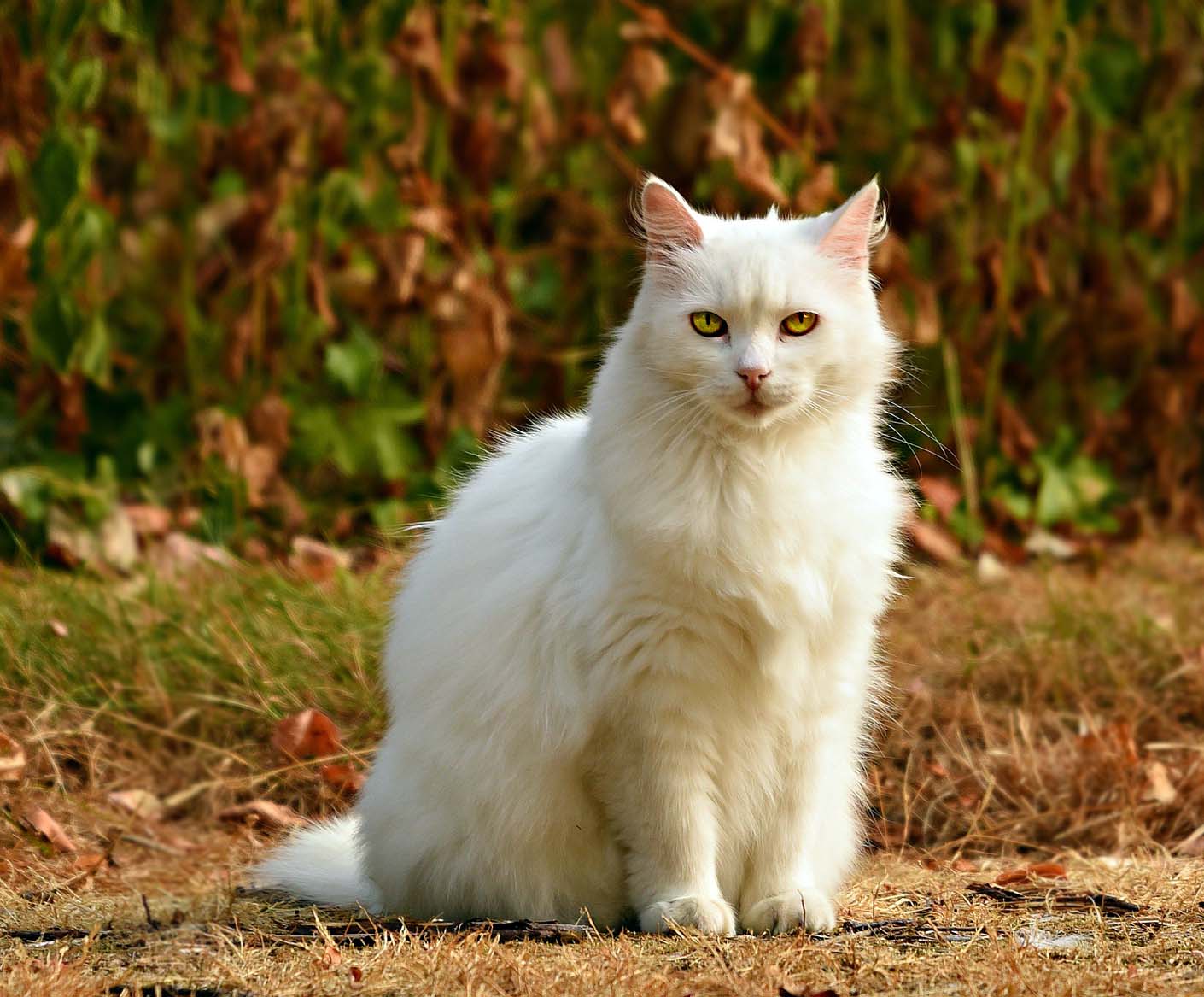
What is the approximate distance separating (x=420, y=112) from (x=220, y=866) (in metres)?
2.89

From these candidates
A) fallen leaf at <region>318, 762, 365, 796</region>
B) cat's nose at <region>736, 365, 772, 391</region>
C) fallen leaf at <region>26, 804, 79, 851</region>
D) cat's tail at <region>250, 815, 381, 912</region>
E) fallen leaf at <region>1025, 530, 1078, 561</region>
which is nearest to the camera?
cat's nose at <region>736, 365, 772, 391</region>

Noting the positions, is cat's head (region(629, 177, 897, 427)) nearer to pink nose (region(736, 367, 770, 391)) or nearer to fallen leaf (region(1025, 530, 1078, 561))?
pink nose (region(736, 367, 770, 391))

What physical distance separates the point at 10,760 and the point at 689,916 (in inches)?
68.5

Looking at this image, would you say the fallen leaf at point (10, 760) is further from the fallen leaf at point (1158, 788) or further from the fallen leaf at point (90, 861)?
the fallen leaf at point (1158, 788)

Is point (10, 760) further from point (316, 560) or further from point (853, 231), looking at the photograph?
point (853, 231)

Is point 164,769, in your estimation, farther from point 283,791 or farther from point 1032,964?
point 1032,964

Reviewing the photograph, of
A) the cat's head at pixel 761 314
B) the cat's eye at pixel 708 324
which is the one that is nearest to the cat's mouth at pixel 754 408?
the cat's head at pixel 761 314

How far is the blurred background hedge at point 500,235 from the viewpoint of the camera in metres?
5.16

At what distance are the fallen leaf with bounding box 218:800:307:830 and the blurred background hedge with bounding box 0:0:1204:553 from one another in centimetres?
141

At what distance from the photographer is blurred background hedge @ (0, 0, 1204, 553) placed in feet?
16.9

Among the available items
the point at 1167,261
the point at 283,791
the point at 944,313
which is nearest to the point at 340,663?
the point at 283,791

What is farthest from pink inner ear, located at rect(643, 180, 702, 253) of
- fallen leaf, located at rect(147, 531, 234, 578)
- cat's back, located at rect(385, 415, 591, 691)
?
fallen leaf, located at rect(147, 531, 234, 578)

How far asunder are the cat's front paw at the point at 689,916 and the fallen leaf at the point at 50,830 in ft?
4.82

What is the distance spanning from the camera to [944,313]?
233 inches
